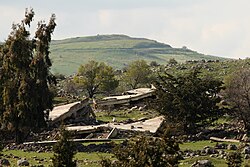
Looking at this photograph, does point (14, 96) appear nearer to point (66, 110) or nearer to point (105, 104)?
point (66, 110)

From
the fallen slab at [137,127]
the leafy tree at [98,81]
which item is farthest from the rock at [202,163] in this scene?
the leafy tree at [98,81]

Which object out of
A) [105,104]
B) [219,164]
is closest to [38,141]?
[219,164]

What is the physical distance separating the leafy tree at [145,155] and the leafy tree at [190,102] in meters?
24.0

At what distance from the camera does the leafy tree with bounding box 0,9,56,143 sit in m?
45.2

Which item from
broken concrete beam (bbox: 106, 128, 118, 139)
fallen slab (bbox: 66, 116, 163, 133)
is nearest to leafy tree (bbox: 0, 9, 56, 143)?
fallen slab (bbox: 66, 116, 163, 133)

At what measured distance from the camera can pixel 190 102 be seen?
46.8 metres

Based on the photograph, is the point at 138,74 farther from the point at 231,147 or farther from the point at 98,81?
the point at 231,147

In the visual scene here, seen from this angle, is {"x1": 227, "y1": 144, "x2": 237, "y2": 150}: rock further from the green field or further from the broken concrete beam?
the broken concrete beam

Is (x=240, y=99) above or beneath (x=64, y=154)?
beneath

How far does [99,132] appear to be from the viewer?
1777 inches

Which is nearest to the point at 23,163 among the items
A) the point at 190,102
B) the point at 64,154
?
the point at 64,154

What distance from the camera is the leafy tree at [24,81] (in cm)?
4522

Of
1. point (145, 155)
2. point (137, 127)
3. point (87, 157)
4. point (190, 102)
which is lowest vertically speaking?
point (137, 127)

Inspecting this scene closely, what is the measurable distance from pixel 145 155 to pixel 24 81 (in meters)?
25.0
